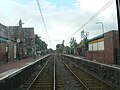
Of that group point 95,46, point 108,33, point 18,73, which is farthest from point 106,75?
point 95,46

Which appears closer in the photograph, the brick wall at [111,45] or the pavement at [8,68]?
the pavement at [8,68]

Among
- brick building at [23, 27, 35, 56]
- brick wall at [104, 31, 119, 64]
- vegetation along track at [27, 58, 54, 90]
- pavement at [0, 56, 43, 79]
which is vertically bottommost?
vegetation along track at [27, 58, 54, 90]

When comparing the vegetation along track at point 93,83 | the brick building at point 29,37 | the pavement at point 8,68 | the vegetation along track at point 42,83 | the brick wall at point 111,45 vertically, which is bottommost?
the vegetation along track at point 42,83

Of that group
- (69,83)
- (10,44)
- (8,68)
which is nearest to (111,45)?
(8,68)

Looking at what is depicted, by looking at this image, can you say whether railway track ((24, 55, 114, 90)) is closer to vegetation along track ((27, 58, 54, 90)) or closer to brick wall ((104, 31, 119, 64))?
vegetation along track ((27, 58, 54, 90))

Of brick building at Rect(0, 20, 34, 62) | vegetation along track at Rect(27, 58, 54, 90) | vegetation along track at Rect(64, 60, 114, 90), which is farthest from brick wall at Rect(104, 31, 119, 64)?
brick building at Rect(0, 20, 34, 62)

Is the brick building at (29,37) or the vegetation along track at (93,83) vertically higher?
the brick building at (29,37)

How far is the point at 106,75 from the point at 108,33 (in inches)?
642

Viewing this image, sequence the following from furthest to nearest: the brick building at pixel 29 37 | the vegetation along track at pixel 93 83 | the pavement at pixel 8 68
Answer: the brick building at pixel 29 37
the pavement at pixel 8 68
the vegetation along track at pixel 93 83

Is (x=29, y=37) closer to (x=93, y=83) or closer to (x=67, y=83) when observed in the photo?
(x=67, y=83)

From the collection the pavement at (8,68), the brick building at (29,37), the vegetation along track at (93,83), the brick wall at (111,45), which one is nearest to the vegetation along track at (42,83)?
the pavement at (8,68)

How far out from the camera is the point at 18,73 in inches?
581

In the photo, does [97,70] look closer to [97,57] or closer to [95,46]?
[97,57]

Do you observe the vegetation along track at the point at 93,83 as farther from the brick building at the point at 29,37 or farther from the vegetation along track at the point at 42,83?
the brick building at the point at 29,37
